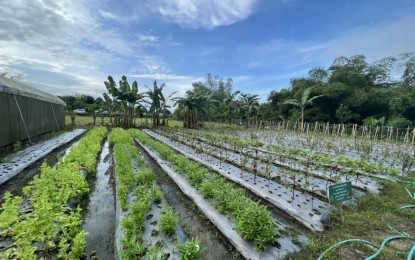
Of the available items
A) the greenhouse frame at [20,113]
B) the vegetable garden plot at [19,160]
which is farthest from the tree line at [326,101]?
the vegetable garden plot at [19,160]

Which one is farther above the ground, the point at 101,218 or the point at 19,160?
the point at 19,160

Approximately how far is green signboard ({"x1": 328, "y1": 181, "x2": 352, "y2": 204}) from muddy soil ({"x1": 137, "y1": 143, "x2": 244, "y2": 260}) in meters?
1.45

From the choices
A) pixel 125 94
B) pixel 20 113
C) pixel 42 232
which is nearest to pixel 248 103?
pixel 125 94

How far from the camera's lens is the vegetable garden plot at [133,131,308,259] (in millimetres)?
2922

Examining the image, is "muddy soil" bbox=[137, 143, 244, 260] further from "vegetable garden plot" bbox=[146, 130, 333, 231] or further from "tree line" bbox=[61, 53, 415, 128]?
"tree line" bbox=[61, 53, 415, 128]

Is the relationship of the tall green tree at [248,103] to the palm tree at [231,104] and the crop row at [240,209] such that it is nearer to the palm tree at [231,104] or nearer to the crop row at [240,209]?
the palm tree at [231,104]

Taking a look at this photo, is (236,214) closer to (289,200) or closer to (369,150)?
(289,200)

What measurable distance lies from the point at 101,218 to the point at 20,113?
8977mm

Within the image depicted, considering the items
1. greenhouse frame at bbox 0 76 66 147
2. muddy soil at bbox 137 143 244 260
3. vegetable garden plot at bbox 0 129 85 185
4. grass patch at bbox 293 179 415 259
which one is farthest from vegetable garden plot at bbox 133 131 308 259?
greenhouse frame at bbox 0 76 66 147

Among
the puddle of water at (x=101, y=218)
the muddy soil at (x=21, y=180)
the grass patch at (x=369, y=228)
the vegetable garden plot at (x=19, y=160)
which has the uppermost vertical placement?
the grass patch at (x=369, y=228)

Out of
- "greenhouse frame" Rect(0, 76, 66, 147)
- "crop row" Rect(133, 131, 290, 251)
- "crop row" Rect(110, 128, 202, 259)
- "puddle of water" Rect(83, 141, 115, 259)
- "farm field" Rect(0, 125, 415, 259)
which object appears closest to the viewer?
"crop row" Rect(110, 128, 202, 259)

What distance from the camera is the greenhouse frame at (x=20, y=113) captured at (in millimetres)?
8883

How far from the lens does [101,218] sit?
4.15 meters

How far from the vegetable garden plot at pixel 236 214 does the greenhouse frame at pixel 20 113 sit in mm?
7593
